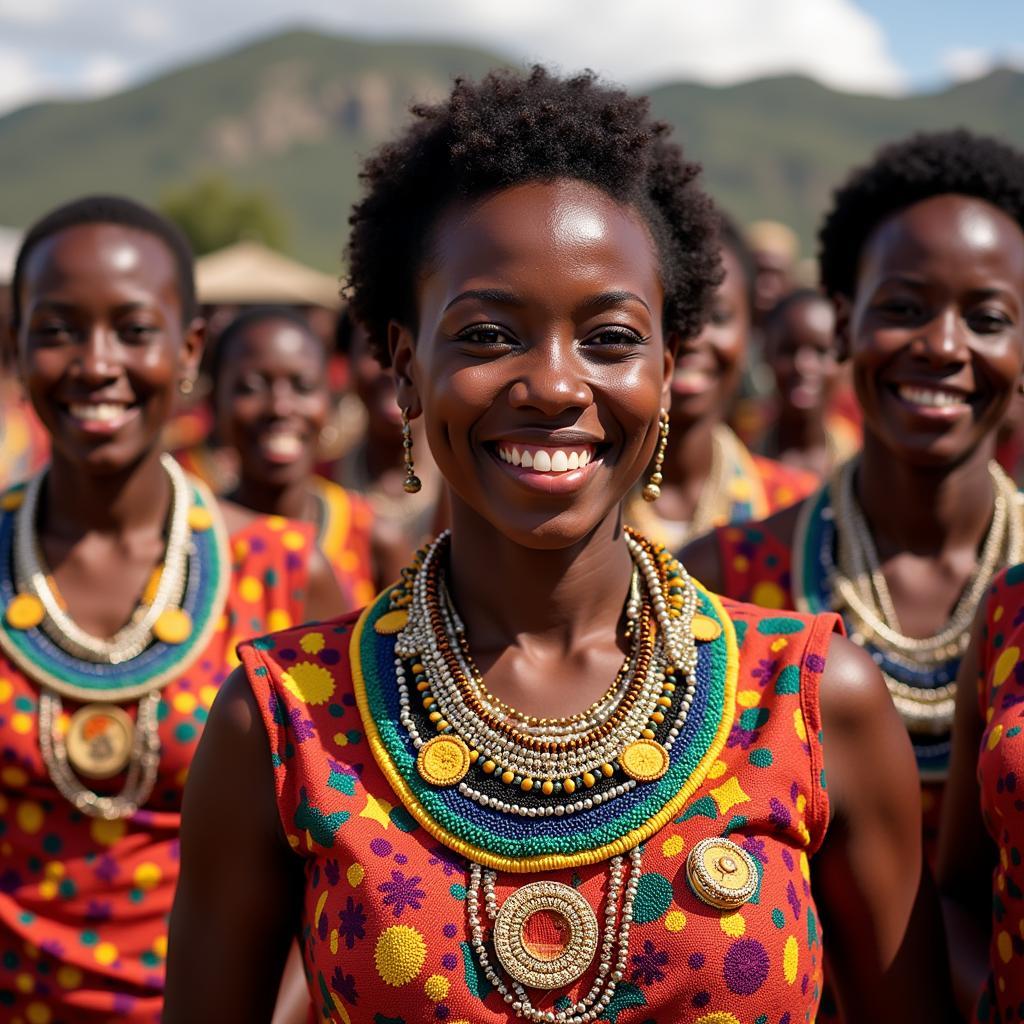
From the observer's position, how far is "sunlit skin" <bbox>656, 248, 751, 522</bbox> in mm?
4922

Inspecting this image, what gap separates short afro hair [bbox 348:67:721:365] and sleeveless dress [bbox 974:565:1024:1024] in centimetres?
74

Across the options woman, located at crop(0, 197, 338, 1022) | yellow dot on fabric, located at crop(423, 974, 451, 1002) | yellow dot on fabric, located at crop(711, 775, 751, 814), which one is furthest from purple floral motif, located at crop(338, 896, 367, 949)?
woman, located at crop(0, 197, 338, 1022)

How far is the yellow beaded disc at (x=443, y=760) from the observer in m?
1.99

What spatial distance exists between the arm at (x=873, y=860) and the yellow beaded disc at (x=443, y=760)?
544mm

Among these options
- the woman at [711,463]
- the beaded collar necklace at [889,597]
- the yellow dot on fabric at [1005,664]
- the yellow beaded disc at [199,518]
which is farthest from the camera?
the woman at [711,463]

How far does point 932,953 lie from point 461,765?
31.6 inches

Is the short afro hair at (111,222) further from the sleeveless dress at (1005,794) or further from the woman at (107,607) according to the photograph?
the sleeveless dress at (1005,794)

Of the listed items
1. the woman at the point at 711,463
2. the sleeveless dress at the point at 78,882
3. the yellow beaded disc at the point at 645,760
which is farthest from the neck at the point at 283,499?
the yellow beaded disc at the point at 645,760

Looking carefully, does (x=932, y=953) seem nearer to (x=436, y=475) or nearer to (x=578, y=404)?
(x=578, y=404)

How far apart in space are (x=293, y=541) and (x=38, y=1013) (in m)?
1.19

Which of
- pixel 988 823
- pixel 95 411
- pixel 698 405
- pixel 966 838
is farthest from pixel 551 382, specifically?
pixel 698 405

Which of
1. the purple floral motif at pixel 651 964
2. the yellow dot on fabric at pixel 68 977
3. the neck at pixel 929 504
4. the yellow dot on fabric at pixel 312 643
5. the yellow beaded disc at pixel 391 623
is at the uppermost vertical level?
the neck at pixel 929 504

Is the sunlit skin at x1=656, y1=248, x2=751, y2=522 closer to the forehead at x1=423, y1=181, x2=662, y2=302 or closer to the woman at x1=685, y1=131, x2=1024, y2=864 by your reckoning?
the woman at x1=685, y1=131, x2=1024, y2=864

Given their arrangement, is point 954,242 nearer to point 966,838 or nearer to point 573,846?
point 966,838
